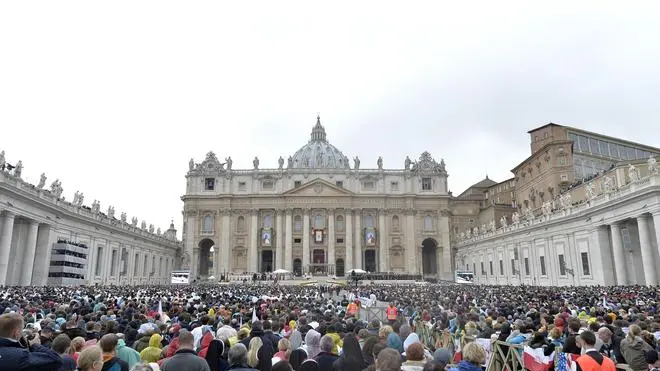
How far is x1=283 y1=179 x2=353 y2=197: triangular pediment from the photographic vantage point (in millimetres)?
80625

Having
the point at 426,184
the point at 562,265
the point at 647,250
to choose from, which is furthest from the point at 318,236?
the point at 647,250

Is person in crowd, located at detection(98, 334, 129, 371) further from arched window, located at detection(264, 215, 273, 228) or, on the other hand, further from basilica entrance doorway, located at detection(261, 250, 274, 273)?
basilica entrance doorway, located at detection(261, 250, 274, 273)

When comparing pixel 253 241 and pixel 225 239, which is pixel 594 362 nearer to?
pixel 253 241

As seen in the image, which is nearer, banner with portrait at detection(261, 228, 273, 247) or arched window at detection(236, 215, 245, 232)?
banner with portrait at detection(261, 228, 273, 247)

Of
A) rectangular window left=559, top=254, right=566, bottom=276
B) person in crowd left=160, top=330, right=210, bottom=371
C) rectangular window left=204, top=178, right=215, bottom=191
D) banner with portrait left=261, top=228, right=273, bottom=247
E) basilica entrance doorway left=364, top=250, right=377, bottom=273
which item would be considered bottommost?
person in crowd left=160, top=330, right=210, bottom=371

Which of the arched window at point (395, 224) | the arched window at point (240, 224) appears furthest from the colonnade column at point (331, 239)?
the arched window at point (240, 224)

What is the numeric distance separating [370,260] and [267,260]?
19453 millimetres

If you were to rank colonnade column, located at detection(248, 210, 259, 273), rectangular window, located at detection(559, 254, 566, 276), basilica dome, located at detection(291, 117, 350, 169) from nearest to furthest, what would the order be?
rectangular window, located at detection(559, 254, 566, 276), colonnade column, located at detection(248, 210, 259, 273), basilica dome, located at detection(291, 117, 350, 169)

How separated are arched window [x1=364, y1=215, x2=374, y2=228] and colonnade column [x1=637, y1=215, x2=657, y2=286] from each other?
172ft

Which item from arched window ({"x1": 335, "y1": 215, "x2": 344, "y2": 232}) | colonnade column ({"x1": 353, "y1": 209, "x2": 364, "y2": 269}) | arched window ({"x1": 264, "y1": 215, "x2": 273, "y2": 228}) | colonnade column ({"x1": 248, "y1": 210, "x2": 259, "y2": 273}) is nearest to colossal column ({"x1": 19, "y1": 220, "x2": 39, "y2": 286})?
colonnade column ({"x1": 248, "y1": 210, "x2": 259, "y2": 273})

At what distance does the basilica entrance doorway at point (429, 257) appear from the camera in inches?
3413

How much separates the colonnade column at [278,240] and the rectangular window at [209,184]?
13.7 meters

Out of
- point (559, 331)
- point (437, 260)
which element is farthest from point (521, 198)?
point (559, 331)

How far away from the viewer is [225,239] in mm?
80312
